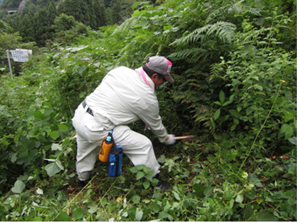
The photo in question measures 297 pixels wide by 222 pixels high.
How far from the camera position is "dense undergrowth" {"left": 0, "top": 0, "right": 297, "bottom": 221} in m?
2.04

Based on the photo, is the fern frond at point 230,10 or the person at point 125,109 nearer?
the person at point 125,109

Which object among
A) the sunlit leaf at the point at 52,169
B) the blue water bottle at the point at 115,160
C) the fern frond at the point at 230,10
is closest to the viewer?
the blue water bottle at the point at 115,160

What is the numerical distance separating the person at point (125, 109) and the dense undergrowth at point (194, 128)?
0.28 metres

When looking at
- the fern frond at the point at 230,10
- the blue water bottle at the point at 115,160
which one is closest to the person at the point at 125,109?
the blue water bottle at the point at 115,160

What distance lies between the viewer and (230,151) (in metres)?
2.42

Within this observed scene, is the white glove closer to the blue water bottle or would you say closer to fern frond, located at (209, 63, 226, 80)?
the blue water bottle

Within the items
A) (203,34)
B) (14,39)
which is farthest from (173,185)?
(14,39)

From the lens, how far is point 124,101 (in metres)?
2.37

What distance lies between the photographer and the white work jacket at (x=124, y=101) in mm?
2355

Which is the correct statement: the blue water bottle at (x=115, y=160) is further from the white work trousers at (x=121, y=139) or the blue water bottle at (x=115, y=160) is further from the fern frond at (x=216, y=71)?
the fern frond at (x=216, y=71)

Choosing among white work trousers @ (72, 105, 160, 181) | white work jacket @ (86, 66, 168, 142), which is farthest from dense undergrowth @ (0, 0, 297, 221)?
white work jacket @ (86, 66, 168, 142)

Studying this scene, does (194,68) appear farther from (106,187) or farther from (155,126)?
(106,187)

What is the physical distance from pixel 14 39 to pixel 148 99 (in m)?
29.8

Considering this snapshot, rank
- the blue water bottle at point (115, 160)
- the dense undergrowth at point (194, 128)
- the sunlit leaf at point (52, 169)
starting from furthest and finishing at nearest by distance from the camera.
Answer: the sunlit leaf at point (52, 169) < the blue water bottle at point (115, 160) < the dense undergrowth at point (194, 128)
